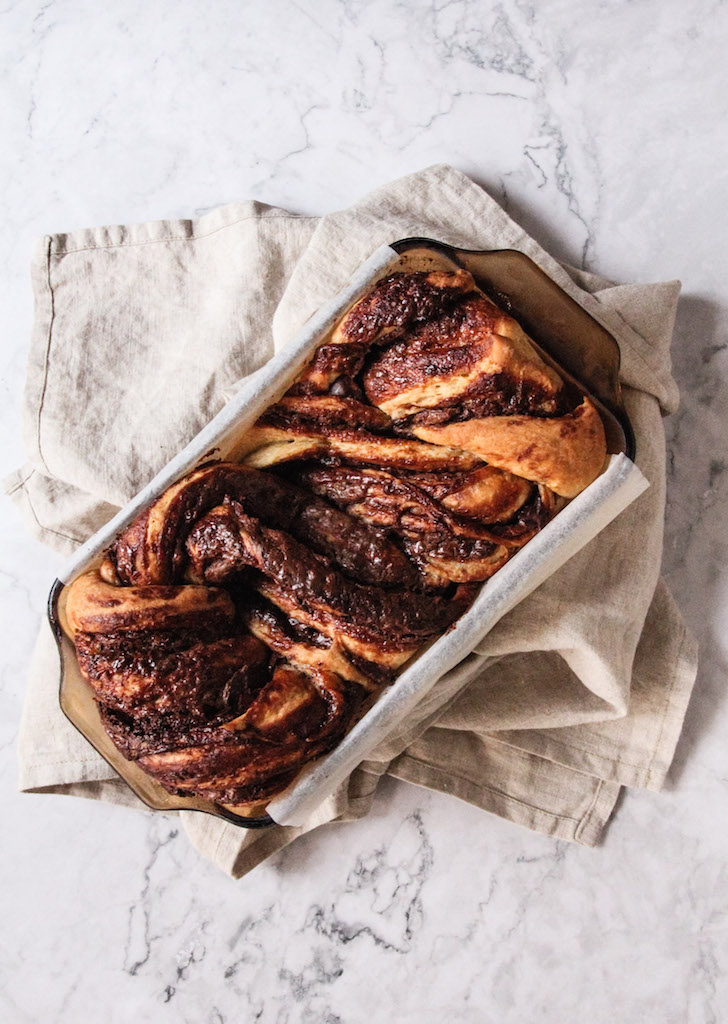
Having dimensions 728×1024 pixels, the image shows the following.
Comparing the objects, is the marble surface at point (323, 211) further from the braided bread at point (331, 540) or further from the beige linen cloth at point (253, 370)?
the braided bread at point (331, 540)

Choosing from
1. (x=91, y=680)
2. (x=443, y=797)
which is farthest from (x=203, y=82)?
(x=443, y=797)

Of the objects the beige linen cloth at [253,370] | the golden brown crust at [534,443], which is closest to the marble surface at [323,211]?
the beige linen cloth at [253,370]

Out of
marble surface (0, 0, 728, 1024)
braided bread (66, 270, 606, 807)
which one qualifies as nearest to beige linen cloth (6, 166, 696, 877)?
marble surface (0, 0, 728, 1024)

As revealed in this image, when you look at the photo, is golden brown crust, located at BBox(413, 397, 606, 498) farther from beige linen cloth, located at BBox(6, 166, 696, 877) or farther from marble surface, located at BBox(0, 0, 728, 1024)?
marble surface, located at BBox(0, 0, 728, 1024)

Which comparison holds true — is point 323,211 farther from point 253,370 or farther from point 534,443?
point 534,443

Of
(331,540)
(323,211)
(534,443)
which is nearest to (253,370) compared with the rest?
(323,211)
